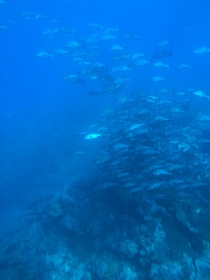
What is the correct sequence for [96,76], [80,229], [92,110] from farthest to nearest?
[92,110], [96,76], [80,229]

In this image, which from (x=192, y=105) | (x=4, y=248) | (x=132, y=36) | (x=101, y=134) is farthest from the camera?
(x=192, y=105)

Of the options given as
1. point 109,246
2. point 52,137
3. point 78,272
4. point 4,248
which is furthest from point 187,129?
point 52,137

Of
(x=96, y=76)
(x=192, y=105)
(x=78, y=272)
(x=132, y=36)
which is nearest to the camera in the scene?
(x=78, y=272)

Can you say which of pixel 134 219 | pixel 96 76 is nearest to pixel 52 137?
pixel 96 76

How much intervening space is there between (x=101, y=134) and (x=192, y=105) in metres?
11.2

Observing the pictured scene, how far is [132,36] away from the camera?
47.0ft

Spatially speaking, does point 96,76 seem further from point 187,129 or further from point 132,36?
point 187,129

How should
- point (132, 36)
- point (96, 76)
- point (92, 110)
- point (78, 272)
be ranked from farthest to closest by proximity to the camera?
point (92, 110)
point (132, 36)
point (96, 76)
point (78, 272)

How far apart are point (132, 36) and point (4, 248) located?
13.2m

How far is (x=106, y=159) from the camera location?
25.7 ft

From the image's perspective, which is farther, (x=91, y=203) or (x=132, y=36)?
(x=132, y=36)

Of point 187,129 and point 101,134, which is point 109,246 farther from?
point 187,129

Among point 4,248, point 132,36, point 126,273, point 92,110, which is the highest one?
point 132,36

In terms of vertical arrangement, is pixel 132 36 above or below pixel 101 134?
above
